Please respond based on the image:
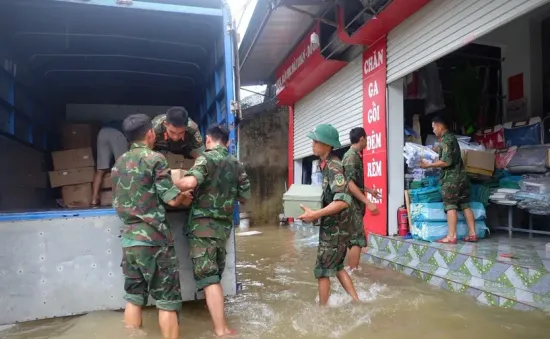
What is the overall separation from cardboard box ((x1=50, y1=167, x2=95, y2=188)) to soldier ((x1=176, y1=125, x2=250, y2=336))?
2635 millimetres

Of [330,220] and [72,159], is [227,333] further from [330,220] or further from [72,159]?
[72,159]

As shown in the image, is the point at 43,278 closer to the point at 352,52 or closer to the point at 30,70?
the point at 30,70

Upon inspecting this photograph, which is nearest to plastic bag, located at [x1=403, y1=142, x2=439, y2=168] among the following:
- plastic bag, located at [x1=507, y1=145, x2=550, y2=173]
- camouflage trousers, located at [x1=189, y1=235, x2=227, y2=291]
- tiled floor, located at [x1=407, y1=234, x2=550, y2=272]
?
plastic bag, located at [x1=507, y1=145, x2=550, y2=173]

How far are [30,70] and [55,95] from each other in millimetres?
1112

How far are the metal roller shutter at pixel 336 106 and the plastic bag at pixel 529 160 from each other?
2312 millimetres

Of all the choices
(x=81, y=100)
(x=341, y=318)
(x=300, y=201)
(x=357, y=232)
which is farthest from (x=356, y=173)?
(x=81, y=100)

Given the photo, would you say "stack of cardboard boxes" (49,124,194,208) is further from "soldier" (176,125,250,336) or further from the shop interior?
the shop interior

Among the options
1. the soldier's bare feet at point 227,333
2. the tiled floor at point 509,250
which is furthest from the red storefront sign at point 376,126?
the soldier's bare feet at point 227,333

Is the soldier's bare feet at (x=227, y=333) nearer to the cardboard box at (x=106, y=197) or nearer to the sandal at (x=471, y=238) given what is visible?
the cardboard box at (x=106, y=197)

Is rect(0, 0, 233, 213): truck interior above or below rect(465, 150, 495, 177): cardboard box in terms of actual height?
above

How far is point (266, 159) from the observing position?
1227 cm

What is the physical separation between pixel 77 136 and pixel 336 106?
462cm

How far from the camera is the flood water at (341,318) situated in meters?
2.95

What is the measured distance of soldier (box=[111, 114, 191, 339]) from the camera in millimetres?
2771
